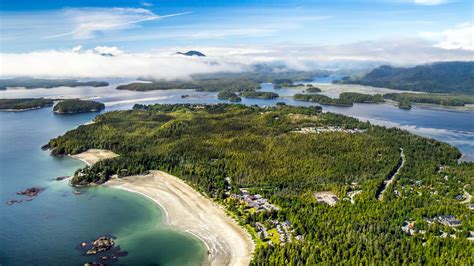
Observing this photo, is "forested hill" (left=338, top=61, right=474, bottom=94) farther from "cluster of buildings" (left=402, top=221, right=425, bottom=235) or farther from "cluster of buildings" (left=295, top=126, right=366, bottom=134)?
"cluster of buildings" (left=402, top=221, right=425, bottom=235)

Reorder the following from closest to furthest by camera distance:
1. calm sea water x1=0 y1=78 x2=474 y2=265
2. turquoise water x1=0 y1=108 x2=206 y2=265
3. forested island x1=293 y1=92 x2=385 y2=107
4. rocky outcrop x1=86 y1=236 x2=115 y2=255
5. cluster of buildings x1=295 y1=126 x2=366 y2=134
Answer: turquoise water x1=0 y1=108 x2=206 y2=265 → calm sea water x1=0 y1=78 x2=474 y2=265 → rocky outcrop x1=86 y1=236 x2=115 y2=255 → cluster of buildings x1=295 y1=126 x2=366 y2=134 → forested island x1=293 y1=92 x2=385 y2=107

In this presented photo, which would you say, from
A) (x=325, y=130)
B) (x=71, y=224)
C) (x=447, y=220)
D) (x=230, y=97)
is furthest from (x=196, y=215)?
(x=230, y=97)

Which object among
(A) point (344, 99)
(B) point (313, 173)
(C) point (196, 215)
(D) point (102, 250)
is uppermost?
(A) point (344, 99)

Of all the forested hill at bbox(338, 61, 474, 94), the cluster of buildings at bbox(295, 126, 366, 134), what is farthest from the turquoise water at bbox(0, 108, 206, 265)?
the forested hill at bbox(338, 61, 474, 94)

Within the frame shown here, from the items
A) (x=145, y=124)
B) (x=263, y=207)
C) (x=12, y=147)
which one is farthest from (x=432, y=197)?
(x=12, y=147)

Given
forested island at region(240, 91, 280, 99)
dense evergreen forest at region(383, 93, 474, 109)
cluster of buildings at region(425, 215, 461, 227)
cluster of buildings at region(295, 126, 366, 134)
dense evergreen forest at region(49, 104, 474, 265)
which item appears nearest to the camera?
dense evergreen forest at region(49, 104, 474, 265)

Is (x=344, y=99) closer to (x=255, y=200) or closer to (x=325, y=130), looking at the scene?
(x=325, y=130)
